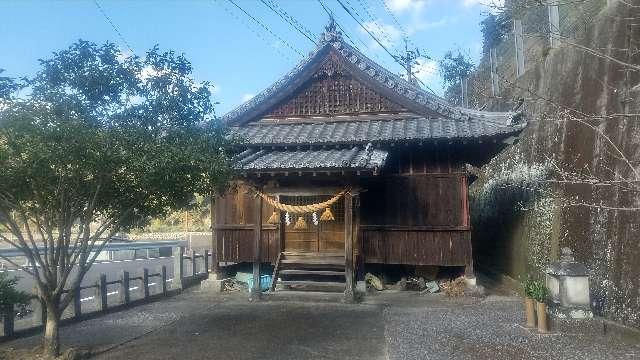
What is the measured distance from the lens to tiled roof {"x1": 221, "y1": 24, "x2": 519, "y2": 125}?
1406 centimetres

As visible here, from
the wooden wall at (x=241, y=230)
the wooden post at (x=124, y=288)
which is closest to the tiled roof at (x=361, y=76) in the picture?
the wooden wall at (x=241, y=230)

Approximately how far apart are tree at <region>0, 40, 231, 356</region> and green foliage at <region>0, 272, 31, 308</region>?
56.8 inches

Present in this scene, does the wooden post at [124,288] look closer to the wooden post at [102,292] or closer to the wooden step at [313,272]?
the wooden post at [102,292]

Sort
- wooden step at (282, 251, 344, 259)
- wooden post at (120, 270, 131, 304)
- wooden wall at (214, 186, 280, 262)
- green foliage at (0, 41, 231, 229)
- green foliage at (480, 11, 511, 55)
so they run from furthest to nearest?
green foliage at (480, 11, 511, 55) → wooden wall at (214, 186, 280, 262) → wooden step at (282, 251, 344, 259) → wooden post at (120, 270, 131, 304) → green foliage at (0, 41, 231, 229)

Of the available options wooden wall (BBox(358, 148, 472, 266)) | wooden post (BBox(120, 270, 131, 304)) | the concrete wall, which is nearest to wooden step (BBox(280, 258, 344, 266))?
wooden wall (BBox(358, 148, 472, 266))

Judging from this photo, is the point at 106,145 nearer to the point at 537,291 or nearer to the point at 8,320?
the point at 8,320

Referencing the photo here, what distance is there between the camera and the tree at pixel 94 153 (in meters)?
6.44

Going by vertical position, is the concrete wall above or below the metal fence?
above

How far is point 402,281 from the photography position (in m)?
13.3

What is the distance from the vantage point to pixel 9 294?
8.45 metres

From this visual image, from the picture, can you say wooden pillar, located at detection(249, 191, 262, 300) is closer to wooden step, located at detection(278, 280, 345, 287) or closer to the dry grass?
wooden step, located at detection(278, 280, 345, 287)

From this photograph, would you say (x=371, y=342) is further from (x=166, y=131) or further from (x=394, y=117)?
(x=394, y=117)

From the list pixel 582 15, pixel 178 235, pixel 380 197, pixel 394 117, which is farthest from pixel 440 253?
pixel 178 235

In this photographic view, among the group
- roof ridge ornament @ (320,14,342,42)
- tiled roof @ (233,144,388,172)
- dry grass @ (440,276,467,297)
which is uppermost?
roof ridge ornament @ (320,14,342,42)
